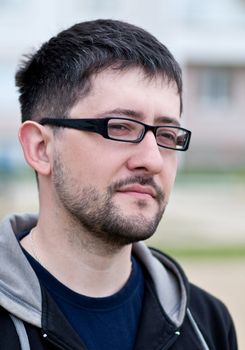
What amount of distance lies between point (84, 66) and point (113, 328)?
2.56 feet

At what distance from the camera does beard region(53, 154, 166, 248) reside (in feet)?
7.10

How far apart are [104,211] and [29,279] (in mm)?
288

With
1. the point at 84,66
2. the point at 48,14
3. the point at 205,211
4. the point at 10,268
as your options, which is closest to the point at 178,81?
the point at 84,66

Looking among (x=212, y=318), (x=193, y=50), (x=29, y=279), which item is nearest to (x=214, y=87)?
(x=193, y=50)

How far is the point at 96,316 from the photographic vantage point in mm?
2223

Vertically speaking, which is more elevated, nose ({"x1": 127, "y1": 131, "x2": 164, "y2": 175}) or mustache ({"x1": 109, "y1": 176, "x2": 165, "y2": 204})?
nose ({"x1": 127, "y1": 131, "x2": 164, "y2": 175})

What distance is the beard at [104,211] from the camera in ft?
7.10

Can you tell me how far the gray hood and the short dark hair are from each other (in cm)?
38

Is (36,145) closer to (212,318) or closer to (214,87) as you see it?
(212,318)

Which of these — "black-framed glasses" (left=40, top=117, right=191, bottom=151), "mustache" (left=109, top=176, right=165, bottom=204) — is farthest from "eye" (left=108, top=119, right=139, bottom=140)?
"mustache" (left=109, top=176, right=165, bottom=204)

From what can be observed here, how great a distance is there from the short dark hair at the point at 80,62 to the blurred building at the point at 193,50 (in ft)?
76.4

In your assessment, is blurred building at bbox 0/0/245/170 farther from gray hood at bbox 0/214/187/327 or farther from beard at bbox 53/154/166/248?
beard at bbox 53/154/166/248

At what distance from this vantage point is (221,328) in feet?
8.11

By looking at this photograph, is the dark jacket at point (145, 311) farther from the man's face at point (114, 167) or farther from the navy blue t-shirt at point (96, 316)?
the man's face at point (114, 167)
